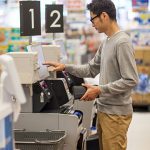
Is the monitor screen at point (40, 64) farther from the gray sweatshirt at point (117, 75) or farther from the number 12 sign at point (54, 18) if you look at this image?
the number 12 sign at point (54, 18)

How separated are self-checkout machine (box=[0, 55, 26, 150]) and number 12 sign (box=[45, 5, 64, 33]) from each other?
3.03 metres

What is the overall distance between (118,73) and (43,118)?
2.72 ft

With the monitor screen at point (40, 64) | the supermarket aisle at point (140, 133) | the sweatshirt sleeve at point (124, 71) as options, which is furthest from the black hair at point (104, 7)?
the supermarket aisle at point (140, 133)

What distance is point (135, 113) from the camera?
25.7ft

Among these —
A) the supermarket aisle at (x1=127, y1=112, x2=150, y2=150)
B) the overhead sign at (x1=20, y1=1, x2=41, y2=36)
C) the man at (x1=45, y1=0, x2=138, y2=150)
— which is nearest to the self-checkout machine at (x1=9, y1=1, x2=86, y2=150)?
the man at (x1=45, y1=0, x2=138, y2=150)

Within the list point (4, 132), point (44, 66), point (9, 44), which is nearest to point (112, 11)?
point (44, 66)

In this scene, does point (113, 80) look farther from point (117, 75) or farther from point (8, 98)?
point (8, 98)

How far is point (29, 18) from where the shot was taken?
4109mm

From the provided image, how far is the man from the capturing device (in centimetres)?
323

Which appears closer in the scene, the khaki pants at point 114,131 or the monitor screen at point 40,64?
the khaki pants at point 114,131

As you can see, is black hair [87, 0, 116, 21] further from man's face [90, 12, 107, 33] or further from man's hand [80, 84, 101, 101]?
man's hand [80, 84, 101, 101]

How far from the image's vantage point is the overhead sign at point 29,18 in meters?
4.04

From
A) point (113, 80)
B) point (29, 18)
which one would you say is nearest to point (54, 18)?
point (29, 18)

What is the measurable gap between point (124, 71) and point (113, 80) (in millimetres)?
185
